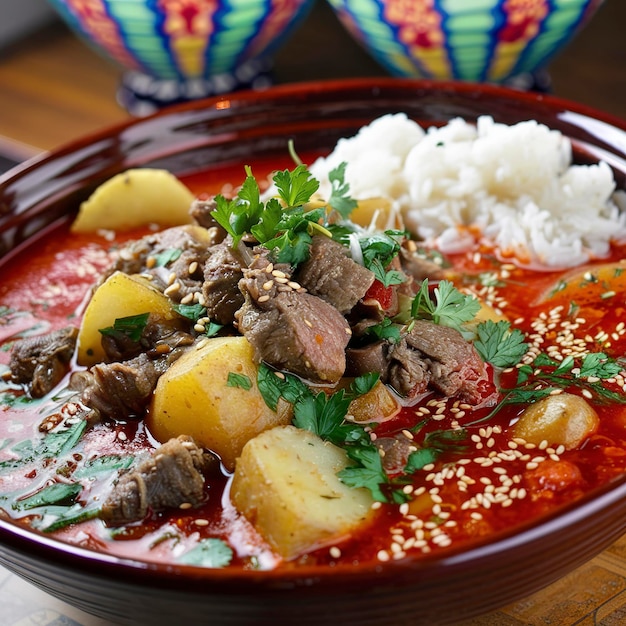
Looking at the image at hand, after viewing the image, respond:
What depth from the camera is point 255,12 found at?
4.53m

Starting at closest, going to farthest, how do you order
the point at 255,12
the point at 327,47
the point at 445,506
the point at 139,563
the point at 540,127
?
1. the point at 139,563
2. the point at 445,506
3. the point at 540,127
4. the point at 255,12
5. the point at 327,47

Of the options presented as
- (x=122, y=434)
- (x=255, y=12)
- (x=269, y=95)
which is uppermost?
(x=255, y=12)

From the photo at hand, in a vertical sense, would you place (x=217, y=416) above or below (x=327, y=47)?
below

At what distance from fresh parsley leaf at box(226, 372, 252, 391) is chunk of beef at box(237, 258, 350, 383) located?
74mm

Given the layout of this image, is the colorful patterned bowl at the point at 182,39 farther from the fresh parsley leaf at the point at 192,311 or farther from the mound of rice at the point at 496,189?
the fresh parsley leaf at the point at 192,311

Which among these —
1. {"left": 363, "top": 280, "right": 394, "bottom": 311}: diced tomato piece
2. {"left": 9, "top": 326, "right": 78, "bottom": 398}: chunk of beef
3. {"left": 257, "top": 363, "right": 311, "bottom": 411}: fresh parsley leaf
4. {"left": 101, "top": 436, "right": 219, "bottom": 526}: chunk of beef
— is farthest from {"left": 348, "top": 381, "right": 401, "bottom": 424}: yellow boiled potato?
{"left": 9, "top": 326, "right": 78, "bottom": 398}: chunk of beef

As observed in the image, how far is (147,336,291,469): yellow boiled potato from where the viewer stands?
2.47 meters

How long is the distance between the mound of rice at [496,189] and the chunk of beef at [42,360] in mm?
1245

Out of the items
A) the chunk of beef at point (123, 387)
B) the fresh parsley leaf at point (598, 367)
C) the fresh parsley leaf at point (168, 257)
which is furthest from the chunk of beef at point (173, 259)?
the fresh parsley leaf at point (598, 367)

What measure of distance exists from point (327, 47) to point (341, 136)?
164 centimetres

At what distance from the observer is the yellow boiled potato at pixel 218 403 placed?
2467 mm

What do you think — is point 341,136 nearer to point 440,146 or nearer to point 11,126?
point 440,146

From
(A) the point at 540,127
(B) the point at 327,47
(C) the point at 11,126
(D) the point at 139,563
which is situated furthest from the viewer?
(B) the point at 327,47

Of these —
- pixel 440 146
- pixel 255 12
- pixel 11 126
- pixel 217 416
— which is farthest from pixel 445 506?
pixel 11 126
